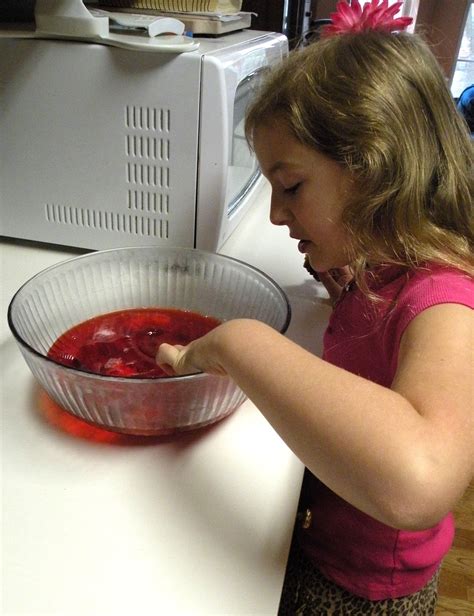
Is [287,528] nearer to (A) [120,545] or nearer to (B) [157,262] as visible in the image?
(A) [120,545]

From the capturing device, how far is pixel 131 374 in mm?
585

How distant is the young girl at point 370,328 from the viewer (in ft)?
1.21

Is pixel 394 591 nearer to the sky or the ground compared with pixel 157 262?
nearer to the ground

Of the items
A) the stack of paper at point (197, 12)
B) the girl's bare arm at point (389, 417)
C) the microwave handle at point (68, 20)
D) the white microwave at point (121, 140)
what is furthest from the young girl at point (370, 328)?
the stack of paper at point (197, 12)

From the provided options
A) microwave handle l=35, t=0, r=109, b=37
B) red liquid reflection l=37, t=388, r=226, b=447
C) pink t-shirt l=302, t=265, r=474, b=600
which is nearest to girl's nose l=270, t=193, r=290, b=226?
pink t-shirt l=302, t=265, r=474, b=600

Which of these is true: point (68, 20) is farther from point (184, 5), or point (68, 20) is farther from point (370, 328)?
point (370, 328)

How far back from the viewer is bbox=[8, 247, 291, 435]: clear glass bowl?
488 millimetres

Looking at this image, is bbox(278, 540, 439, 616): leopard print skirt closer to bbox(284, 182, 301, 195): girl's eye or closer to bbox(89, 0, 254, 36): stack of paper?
bbox(284, 182, 301, 195): girl's eye

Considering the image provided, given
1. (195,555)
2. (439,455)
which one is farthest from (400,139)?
(195,555)

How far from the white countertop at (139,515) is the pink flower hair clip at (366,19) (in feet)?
1.35

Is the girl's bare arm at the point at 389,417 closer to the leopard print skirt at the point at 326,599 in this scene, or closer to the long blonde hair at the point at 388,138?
the long blonde hair at the point at 388,138

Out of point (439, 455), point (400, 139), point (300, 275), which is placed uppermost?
point (400, 139)

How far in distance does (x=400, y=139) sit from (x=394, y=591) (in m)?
0.47

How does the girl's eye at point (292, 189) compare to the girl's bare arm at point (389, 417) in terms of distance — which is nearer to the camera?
the girl's bare arm at point (389, 417)
